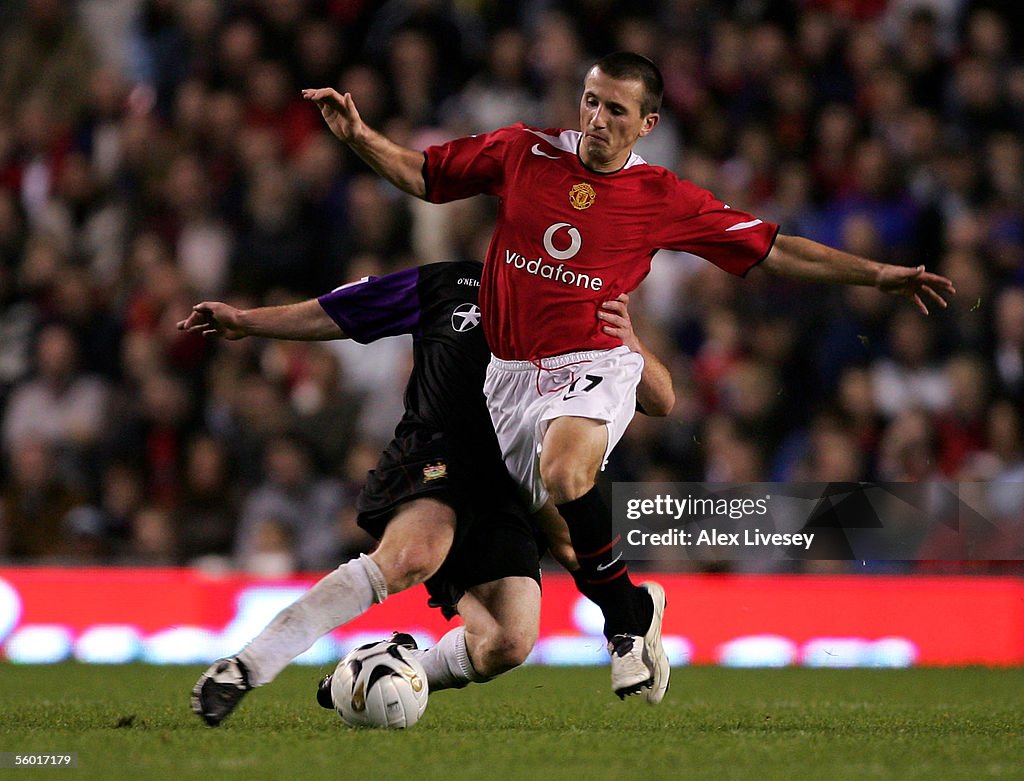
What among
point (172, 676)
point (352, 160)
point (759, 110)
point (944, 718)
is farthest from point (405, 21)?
point (944, 718)

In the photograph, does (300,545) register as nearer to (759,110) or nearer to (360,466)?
(360,466)

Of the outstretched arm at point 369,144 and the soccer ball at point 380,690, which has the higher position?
the outstretched arm at point 369,144

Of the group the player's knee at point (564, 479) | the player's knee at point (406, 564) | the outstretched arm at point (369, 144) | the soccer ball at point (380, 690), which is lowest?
the soccer ball at point (380, 690)

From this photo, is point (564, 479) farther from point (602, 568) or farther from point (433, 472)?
point (433, 472)

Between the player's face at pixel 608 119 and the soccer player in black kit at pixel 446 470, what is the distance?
0.50 m

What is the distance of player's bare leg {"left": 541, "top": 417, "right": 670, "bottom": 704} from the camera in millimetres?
5188

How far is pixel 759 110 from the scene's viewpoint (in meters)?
11.1

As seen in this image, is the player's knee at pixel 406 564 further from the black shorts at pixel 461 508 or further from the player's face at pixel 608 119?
the player's face at pixel 608 119

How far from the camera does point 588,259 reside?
546 cm

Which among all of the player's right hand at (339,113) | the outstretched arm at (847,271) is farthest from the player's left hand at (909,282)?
the player's right hand at (339,113)

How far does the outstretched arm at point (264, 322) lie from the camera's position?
5430 mm

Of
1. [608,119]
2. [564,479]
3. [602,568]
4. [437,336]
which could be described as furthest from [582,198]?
[602,568]

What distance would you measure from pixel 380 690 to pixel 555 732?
22.4 inches

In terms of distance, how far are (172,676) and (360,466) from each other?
224 cm
